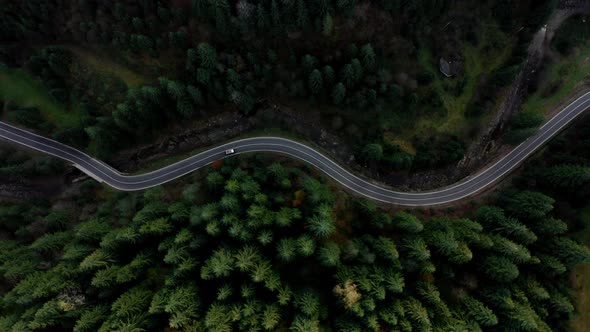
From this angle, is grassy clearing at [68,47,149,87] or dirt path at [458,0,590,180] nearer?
grassy clearing at [68,47,149,87]

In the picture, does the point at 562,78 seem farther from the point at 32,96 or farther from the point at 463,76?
the point at 32,96

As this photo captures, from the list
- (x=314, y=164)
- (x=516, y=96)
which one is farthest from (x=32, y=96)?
(x=516, y=96)

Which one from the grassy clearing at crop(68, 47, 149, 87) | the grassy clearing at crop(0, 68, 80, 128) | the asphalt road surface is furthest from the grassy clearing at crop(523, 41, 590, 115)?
the grassy clearing at crop(0, 68, 80, 128)

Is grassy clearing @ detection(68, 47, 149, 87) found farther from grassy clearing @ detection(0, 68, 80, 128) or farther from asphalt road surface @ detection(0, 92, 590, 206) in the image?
asphalt road surface @ detection(0, 92, 590, 206)

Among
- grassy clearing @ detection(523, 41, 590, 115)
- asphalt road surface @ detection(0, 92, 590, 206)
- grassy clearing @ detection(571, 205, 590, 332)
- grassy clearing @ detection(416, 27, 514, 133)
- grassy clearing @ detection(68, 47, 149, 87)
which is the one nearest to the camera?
grassy clearing @ detection(571, 205, 590, 332)

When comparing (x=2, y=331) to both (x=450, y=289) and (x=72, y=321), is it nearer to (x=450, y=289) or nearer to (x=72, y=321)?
(x=72, y=321)

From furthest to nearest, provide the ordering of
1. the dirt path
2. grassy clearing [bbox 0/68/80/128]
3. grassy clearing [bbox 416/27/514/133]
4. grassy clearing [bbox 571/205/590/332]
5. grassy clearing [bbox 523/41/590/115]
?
grassy clearing [bbox 0/68/80/128], grassy clearing [bbox 523/41/590/115], the dirt path, grassy clearing [bbox 416/27/514/133], grassy clearing [bbox 571/205/590/332]

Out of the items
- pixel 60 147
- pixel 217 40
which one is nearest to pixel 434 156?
pixel 217 40
